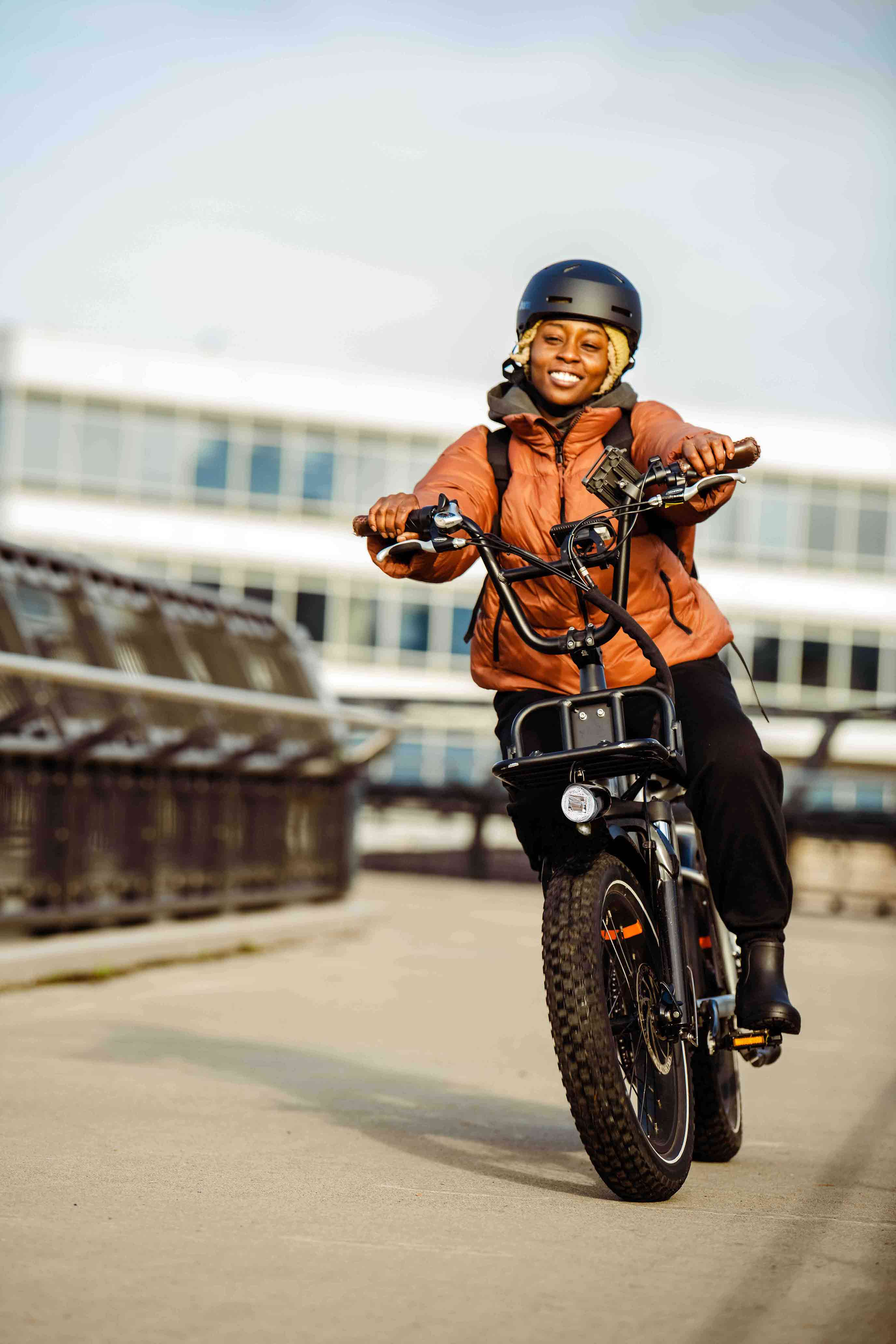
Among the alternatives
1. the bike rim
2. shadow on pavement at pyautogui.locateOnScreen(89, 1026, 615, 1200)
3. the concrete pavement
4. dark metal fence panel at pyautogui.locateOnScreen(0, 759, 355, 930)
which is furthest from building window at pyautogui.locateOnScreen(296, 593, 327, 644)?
the bike rim

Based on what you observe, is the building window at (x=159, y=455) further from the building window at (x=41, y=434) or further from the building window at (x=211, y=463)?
the building window at (x=41, y=434)

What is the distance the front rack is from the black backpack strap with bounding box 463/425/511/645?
0.38 meters

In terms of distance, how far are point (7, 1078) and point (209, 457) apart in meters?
46.4

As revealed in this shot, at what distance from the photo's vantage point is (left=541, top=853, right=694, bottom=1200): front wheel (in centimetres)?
413

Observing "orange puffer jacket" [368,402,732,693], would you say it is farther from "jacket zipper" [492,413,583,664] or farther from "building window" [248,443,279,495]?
"building window" [248,443,279,495]

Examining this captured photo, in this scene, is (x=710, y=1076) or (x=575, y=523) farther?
(x=710, y=1076)

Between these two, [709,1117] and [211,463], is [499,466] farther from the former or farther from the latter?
[211,463]

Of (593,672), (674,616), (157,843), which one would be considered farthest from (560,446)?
(157,843)

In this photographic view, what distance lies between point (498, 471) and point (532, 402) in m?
0.23

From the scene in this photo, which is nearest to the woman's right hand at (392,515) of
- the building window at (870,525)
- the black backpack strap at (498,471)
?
the black backpack strap at (498,471)

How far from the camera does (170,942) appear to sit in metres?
9.95

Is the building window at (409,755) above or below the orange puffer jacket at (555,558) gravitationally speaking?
below

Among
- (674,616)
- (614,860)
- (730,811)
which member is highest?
(674,616)

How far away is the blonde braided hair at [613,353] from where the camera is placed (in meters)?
4.99
